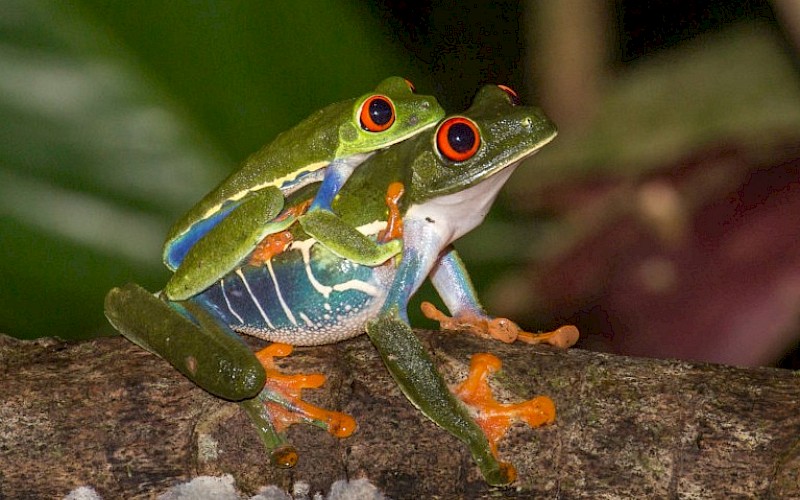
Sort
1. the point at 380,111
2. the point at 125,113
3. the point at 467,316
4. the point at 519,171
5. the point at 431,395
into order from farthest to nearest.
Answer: the point at 519,171, the point at 125,113, the point at 467,316, the point at 380,111, the point at 431,395

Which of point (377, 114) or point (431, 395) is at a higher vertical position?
point (377, 114)

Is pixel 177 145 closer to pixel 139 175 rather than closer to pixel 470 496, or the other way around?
pixel 139 175

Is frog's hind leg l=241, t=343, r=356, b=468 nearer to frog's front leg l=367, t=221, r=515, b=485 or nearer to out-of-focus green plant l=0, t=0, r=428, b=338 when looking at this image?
frog's front leg l=367, t=221, r=515, b=485

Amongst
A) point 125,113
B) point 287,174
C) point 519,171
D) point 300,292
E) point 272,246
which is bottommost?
point 519,171

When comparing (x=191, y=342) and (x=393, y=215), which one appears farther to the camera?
(x=393, y=215)

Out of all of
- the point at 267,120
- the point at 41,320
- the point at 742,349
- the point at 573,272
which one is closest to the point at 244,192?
the point at 267,120

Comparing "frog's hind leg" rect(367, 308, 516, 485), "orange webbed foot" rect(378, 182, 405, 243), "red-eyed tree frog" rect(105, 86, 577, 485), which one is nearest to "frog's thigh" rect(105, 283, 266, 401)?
"red-eyed tree frog" rect(105, 86, 577, 485)

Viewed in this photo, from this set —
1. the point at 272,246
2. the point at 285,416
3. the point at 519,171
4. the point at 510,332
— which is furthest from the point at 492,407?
the point at 519,171

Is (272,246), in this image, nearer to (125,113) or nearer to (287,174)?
(287,174)
